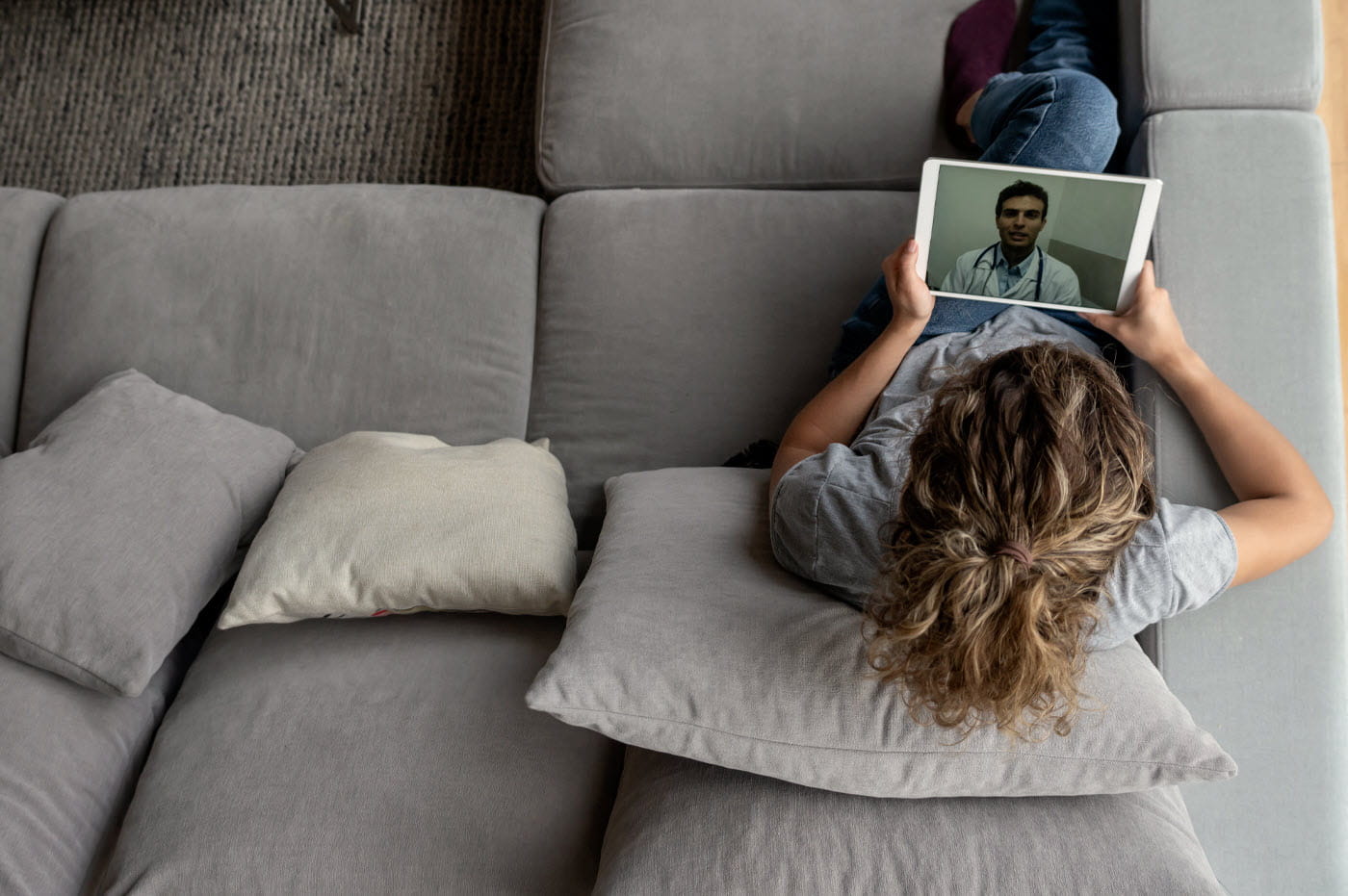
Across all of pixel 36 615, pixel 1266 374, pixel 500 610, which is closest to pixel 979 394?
pixel 1266 374

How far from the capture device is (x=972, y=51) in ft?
4.24

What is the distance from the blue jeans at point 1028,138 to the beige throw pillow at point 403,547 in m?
0.47

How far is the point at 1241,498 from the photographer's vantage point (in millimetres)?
985

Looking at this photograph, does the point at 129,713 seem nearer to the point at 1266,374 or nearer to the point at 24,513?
the point at 24,513

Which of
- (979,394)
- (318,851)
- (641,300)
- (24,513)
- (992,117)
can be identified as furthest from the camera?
(641,300)

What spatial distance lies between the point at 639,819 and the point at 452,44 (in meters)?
1.53

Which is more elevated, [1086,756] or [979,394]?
[979,394]

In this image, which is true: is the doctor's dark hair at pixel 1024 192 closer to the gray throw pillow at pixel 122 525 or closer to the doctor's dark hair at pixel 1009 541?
the doctor's dark hair at pixel 1009 541

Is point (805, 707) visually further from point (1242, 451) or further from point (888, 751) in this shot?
point (1242, 451)

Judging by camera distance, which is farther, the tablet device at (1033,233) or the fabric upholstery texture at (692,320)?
the fabric upholstery texture at (692,320)

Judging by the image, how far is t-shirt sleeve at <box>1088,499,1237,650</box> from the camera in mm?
858

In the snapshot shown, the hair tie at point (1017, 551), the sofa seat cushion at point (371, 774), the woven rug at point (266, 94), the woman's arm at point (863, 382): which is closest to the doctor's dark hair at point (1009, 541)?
the hair tie at point (1017, 551)

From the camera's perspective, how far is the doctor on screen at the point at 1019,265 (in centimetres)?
96

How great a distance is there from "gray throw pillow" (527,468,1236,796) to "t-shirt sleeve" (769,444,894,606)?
0.03m
